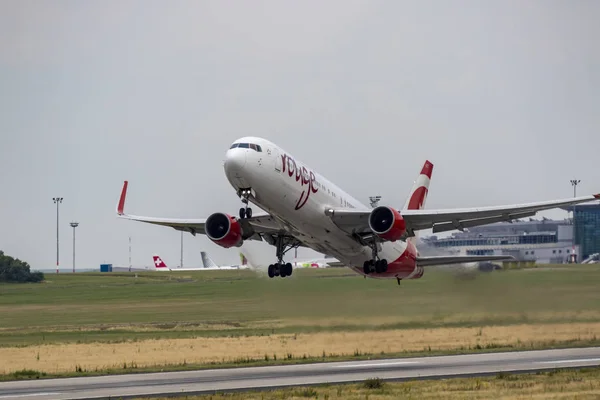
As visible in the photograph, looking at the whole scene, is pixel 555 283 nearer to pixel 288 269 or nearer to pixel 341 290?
pixel 341 290

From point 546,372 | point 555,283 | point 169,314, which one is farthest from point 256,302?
point 546,372

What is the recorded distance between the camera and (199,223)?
5462 cm

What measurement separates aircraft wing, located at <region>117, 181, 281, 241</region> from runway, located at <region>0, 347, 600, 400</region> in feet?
24.5

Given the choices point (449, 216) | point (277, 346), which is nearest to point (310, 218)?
point (449, 216)

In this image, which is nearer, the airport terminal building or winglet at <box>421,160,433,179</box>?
winglet at <box>421,160,433,179</box>

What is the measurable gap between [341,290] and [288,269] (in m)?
14.0

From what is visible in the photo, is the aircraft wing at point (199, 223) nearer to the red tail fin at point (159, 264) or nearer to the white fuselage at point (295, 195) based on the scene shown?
the white fuselage at point (295, 195)

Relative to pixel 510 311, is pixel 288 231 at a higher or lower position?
higher

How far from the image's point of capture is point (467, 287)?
62.9 metres

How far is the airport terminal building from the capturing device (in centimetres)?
10544

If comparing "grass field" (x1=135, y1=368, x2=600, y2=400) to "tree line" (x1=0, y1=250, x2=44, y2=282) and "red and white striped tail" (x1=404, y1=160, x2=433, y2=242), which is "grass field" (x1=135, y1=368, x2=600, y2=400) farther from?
"tree line" (x1=0, y1=250, x2=44, y2=282)

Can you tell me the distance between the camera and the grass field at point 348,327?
2174 inches

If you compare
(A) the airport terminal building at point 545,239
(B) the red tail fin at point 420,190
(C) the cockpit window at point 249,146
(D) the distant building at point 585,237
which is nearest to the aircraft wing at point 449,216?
(C) the cockpit window at point 249,146

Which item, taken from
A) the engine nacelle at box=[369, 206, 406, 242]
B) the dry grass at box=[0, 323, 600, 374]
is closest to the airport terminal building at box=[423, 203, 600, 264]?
the dry grass at box=[0, 323, 600, 374]
